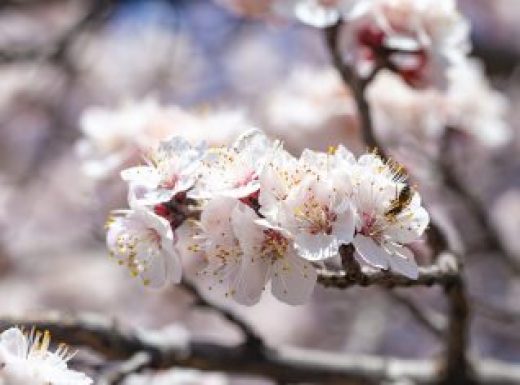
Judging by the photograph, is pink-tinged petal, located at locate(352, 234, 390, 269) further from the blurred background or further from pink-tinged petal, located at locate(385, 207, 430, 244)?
the blurred background

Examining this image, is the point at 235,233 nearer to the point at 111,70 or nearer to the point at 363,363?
the point at 363,363

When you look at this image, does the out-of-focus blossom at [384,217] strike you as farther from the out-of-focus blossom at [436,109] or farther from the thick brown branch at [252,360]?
the out-of-focus blossom at [436,109]

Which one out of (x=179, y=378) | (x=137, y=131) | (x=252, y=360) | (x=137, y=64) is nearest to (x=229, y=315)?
(x=252, y=360)

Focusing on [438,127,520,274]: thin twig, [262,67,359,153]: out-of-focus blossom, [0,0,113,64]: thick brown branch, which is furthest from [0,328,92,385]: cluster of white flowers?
[0,0,113,64]: thick brown branch

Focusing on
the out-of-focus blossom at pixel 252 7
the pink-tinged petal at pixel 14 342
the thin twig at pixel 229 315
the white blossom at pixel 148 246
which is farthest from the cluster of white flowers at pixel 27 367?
the out-of-focus blossom at pixel 252 7

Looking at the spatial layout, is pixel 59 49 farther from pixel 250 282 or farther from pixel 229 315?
pixel 250 282

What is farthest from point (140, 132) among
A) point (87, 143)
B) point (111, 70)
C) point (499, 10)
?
point (499, 10)

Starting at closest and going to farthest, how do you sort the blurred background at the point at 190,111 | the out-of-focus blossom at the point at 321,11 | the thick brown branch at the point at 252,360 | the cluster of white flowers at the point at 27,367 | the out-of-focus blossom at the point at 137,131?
the cluster of white flowers at the point at 27,367 < the thick brown branch at the point at 252,360 < the out-of-focus blossom at the point at 321,11 < the out-of-focus blossom at the point at 137,131 < the blurred background at the point at 190,111
